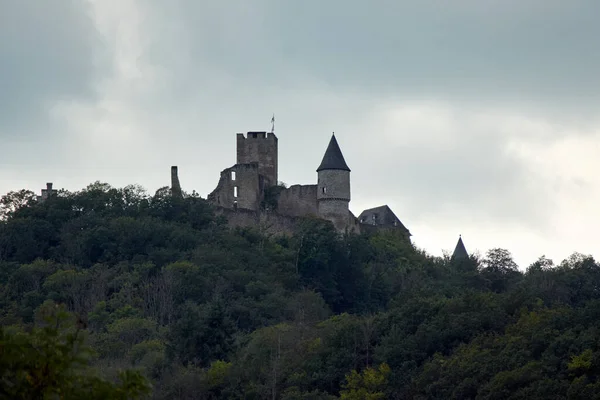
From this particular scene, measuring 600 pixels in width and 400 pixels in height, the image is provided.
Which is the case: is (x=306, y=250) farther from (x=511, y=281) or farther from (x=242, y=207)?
(x=511, y=281)

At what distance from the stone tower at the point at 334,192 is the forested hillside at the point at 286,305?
35.8 inches

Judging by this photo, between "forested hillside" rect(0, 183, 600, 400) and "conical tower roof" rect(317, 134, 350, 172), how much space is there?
2978mm

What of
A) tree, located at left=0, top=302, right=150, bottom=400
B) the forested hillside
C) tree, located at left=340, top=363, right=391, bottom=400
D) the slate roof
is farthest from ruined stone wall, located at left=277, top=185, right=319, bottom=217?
tree, located at left=0, top=302, right=150, bottom=400

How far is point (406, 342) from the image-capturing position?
4344 centimetres

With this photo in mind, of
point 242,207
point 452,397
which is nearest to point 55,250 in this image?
point 242,207

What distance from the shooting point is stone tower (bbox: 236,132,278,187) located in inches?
2238

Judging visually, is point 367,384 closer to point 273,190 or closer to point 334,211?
point 334,211

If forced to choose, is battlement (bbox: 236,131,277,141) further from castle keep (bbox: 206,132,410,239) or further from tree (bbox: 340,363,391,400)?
tree (bbox: 340,363,391,400)

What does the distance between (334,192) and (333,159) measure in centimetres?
184

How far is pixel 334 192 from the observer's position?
181 feet

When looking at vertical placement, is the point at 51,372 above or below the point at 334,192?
below

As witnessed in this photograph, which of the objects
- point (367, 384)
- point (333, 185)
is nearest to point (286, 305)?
point (333, 185)

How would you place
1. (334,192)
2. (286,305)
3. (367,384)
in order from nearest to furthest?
(367,384), (286,305), (334,192)

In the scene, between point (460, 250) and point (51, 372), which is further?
point (460, 250)
